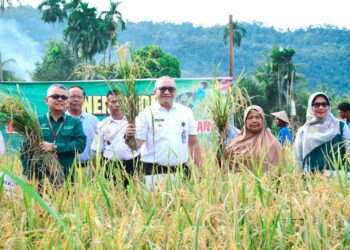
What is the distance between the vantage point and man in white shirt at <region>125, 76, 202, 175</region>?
4617 millimetres

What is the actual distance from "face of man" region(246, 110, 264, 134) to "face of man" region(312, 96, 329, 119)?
46 centimetres

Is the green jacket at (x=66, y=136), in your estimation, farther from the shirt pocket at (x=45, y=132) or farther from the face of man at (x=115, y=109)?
the face of man at (x=115, y=109)

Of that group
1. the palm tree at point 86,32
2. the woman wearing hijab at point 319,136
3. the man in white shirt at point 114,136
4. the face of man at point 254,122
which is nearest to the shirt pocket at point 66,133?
the man in white shirt at point 114,136

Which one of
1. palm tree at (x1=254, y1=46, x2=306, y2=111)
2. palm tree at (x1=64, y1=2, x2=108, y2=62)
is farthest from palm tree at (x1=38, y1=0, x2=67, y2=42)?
palm tree at (x1=254, y1=46, x2=306, y2=111)

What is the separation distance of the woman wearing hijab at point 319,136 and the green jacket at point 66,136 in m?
1.51

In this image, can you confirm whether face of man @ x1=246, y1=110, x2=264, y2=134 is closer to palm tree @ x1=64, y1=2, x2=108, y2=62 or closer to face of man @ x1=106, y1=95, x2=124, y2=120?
face of man @ x1=106, y1=95, x2=124, y2=120

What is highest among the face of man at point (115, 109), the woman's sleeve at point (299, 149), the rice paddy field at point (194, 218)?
the face of man at point (115, 109)

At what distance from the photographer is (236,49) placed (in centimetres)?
8644

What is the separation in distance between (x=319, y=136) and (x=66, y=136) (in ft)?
5.82

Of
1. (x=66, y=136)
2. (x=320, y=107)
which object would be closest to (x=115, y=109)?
(x=66, y=136)

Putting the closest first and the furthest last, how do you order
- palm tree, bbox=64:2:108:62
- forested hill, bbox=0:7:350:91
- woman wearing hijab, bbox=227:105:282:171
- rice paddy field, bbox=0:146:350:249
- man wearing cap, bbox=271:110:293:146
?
rice paddy field, bbox=0:146:350:249 < woman wearing hijab, bbox=227:105:282:171 < man wearing cap, bbox=271:110:293:146 < palm tree, bbox=64:2:108:62 < forested hill, bbox=0:7:350:91

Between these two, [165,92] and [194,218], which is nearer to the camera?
[194,218]

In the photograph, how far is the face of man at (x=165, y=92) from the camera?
466 cm

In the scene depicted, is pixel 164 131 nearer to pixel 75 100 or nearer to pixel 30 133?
pixel 30 133
